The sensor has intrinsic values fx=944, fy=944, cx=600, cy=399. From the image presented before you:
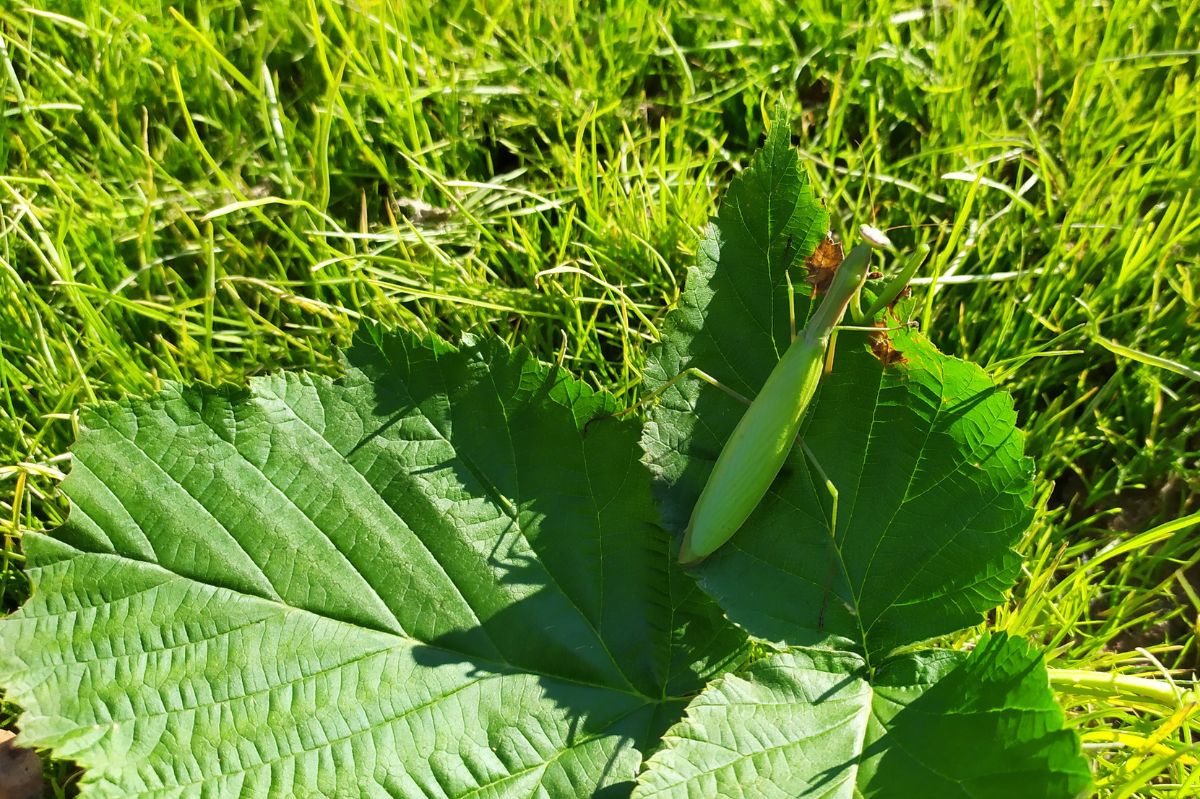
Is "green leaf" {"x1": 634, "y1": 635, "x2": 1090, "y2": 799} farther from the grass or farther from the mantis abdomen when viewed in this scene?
the grass

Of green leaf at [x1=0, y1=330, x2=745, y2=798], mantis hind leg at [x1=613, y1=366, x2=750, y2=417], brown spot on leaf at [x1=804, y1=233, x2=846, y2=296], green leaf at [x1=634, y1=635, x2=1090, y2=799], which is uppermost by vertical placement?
brown spot on leaf at [x1=804, y1=233, x2=846, y2=296]

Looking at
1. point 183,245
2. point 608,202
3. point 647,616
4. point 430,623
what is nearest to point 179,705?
point 430,623

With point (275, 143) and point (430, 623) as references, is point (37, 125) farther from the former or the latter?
point (430, 623)

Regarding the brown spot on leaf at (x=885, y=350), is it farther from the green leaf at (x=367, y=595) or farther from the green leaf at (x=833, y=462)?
the green leaf at (x=367, y=595)

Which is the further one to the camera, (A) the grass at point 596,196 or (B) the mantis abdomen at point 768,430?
(A) the grass at point 596,196

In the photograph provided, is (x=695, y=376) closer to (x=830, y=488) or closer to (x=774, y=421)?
(x=774, y=421)

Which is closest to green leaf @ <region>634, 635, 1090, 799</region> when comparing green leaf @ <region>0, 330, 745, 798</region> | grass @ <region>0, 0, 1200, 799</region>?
green leaf @ <region>0, 330, 745, 798</region>

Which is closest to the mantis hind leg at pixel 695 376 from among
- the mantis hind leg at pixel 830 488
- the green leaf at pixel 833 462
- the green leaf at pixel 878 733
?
the green leaf at pixel 833 462
